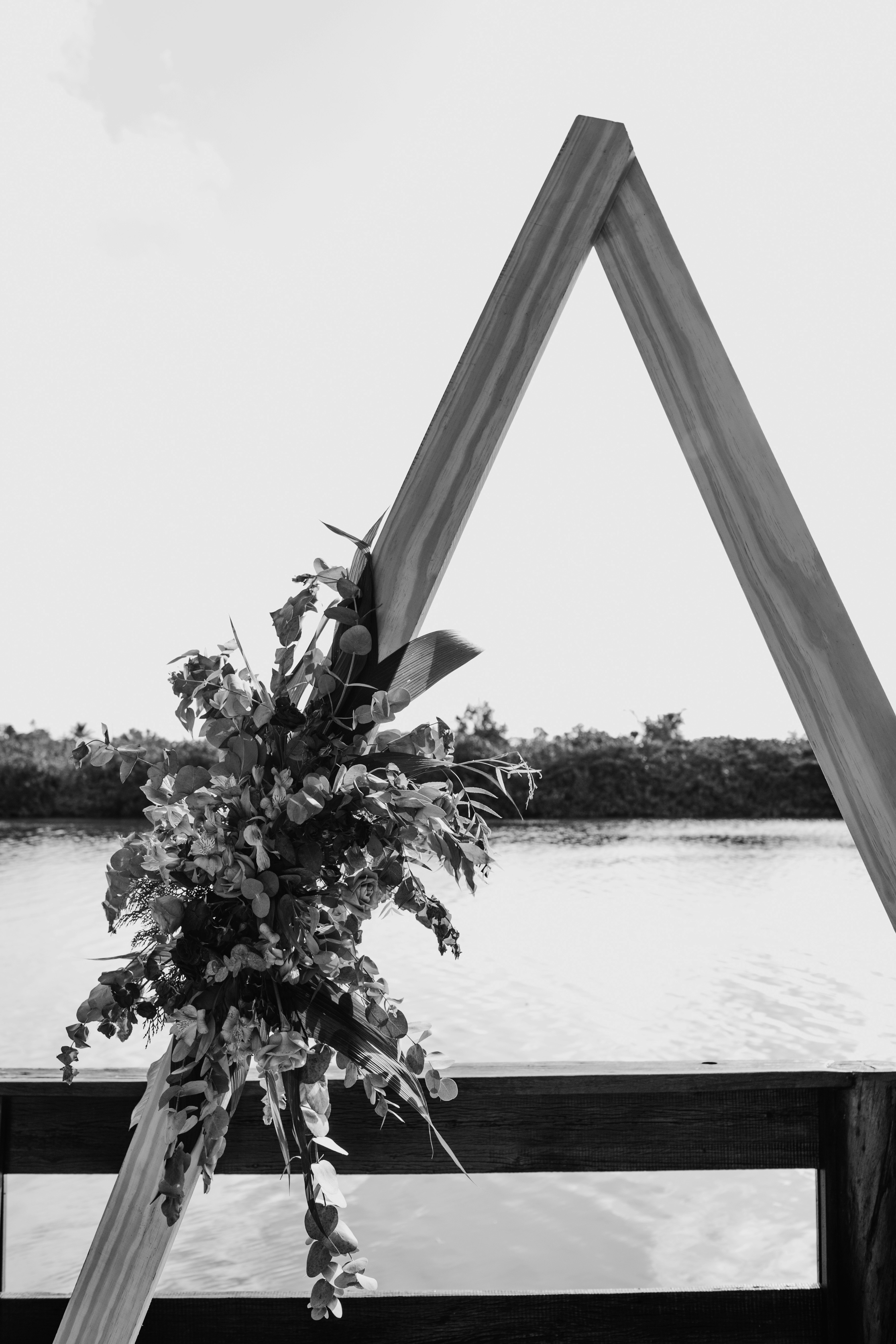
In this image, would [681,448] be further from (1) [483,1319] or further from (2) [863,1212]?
(1) [483,1319]

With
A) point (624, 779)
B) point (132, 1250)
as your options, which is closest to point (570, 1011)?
point (624, 779)

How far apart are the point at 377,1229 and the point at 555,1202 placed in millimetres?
1058

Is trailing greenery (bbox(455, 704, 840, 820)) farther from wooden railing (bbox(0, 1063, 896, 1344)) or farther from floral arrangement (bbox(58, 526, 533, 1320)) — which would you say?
floral arrangement (bbox(58, 526, 533, 1320))

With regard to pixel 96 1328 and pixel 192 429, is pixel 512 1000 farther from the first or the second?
pixel 96 1328

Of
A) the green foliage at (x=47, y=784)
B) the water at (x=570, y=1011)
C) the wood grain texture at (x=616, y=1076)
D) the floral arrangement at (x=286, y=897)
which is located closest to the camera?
the floral arrangement at (x=286, y=897)

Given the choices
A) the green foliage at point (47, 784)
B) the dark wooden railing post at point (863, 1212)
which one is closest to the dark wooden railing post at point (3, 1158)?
the dark wooden railing post at point (863, 1212)

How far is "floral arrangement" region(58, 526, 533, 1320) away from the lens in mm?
928

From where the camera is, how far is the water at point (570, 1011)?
5.12m

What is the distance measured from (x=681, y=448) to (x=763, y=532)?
0.50ft

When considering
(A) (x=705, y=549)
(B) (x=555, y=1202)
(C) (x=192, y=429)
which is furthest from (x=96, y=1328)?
(B) (x=555, y=1202)

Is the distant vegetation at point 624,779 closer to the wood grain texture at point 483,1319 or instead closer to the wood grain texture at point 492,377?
the wood grain texture at point 483,1319

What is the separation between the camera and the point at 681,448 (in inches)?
47.3

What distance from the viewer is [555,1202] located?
553 cm

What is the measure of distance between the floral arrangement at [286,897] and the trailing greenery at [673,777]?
9.97 meters
